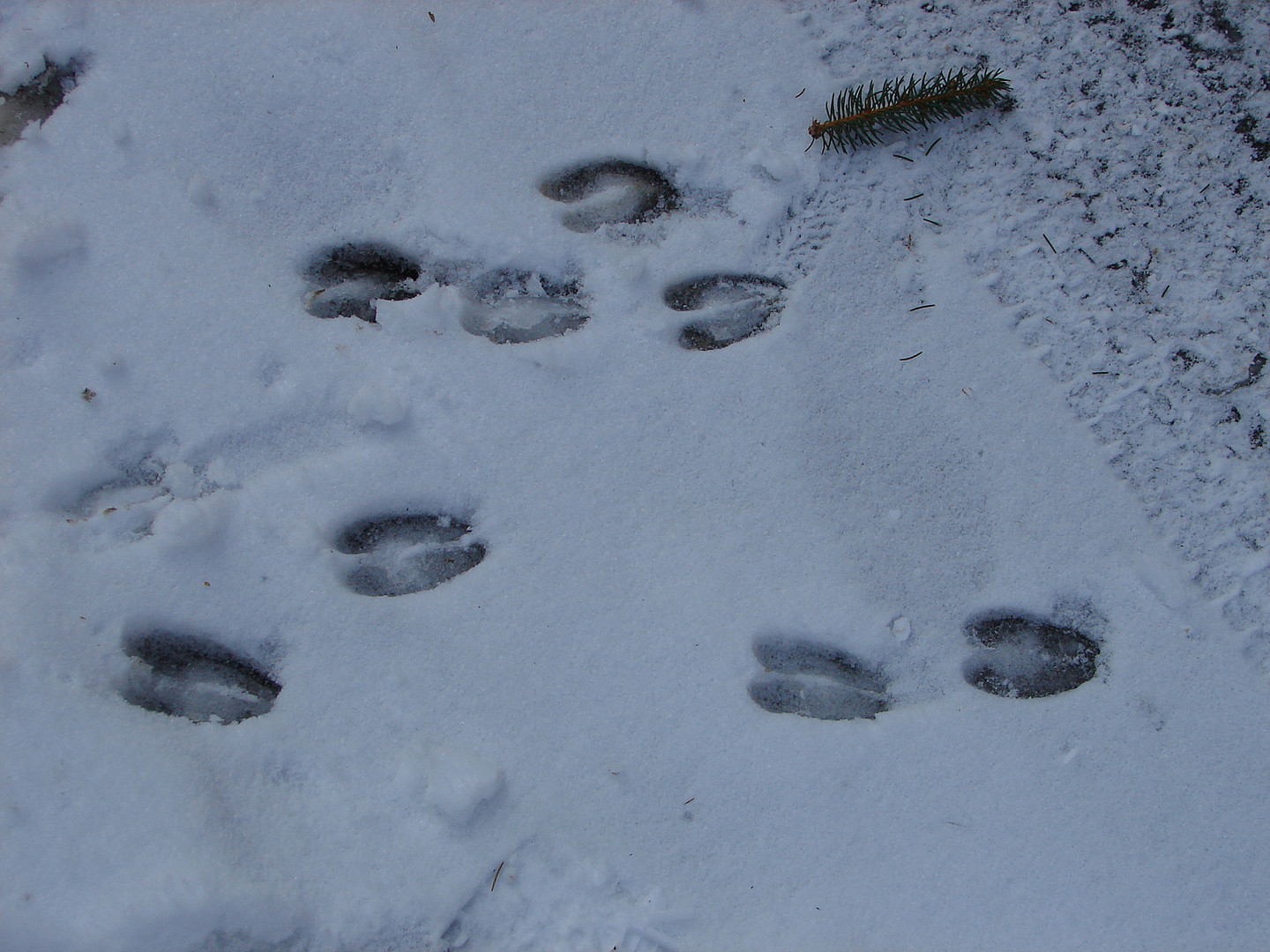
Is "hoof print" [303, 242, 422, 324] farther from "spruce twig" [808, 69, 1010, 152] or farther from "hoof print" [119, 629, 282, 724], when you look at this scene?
"spruce twig" [808, 69, 1010, 152]

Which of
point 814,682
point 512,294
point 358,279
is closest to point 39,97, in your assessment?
point 358,279

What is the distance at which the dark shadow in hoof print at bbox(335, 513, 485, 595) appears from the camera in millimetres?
1556

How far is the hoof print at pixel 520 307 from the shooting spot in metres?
1.68

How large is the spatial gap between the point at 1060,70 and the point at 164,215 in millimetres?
2020

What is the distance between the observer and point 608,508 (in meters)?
1.55

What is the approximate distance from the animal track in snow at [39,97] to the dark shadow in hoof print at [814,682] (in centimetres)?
193

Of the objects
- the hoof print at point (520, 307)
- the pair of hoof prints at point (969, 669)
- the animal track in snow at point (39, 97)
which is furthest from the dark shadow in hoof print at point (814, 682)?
the animal track in snow at point (39, 97)

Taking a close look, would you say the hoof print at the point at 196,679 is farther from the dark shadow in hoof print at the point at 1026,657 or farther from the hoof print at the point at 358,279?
the dark shadow in hoof print at the point at 1026,657

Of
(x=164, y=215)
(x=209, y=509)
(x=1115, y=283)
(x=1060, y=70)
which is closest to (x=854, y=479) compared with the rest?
(x=1115, y=283)

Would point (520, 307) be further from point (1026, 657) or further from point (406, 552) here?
point (1026, 657)

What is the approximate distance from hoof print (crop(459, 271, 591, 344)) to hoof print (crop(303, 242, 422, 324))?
14 centimetres

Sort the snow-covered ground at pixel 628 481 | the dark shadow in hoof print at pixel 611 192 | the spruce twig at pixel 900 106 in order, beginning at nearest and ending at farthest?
the snow-covered ground at pixel 628 481
the spruce twig at pixel 900 106
the dark shadow in hoof print at pixel 611 192

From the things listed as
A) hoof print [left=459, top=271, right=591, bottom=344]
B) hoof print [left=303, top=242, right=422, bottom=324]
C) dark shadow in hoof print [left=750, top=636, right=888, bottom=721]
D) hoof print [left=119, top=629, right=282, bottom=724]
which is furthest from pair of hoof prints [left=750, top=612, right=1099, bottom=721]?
hoof print [left=303, top=242, right=422, bottom=324]

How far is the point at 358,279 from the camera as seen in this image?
1.71m
